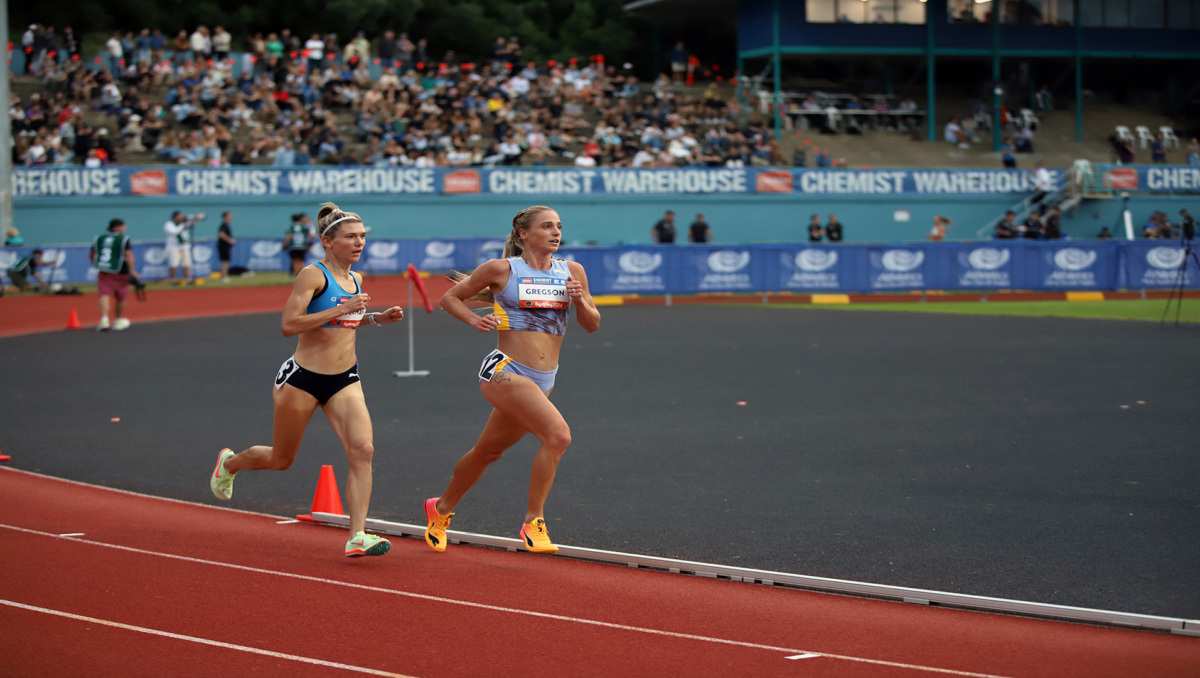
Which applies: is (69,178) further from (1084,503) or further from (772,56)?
(1084,503)

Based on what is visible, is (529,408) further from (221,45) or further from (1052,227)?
(221,45)

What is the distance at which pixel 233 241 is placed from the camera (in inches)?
1158

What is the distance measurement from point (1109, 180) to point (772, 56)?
1419 cm

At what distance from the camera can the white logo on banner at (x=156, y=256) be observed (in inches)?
1136

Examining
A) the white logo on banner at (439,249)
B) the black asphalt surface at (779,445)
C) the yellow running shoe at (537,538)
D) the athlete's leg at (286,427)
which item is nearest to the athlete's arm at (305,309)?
the athlete's leg at (286,427)

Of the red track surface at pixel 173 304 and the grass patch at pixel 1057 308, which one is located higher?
the red track surface at pixel 173 304

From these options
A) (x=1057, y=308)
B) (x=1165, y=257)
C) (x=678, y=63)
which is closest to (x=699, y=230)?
(x=1057, y=308)

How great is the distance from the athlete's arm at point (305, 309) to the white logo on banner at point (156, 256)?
25.0 metres

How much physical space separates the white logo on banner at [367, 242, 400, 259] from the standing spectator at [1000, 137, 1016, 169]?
22565mm

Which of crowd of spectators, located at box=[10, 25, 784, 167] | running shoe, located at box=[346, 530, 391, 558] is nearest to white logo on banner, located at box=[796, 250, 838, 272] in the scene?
crowd of spectators, located at box=[10, 25, 784, 167]

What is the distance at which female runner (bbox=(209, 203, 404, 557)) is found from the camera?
616 cm

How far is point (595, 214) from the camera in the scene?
33.8 metres

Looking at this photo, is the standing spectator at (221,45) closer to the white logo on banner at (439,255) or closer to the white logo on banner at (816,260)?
the white logo on banner at (439,255)

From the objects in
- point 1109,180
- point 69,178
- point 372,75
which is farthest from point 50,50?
point 1109,180
